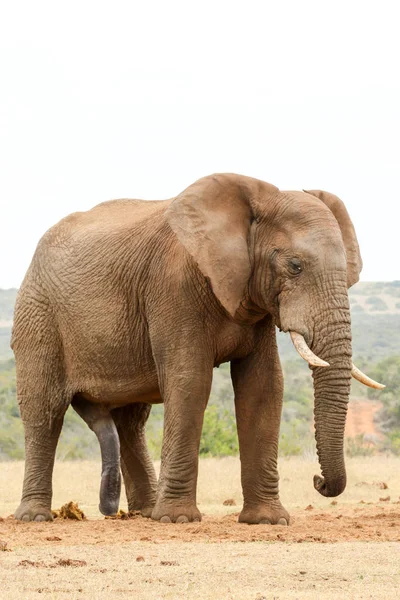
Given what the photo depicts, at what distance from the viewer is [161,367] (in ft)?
39.3

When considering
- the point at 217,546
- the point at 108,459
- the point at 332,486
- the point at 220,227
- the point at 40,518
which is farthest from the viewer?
the point at 40,518

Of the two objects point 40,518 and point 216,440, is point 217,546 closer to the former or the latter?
point 40,518

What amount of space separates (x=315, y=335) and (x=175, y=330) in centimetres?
142

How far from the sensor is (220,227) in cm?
1159

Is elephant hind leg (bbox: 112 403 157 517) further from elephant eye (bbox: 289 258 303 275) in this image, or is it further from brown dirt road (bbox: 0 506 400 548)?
elephant eye (bbox: 289 258 303 275)

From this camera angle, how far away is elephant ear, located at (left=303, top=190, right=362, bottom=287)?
12289 mm

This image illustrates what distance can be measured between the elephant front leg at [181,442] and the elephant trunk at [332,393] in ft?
4.12

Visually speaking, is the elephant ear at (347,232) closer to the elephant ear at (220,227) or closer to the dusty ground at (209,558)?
the elephant ear at (220,227)

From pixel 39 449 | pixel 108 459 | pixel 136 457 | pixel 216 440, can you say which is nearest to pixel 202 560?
pixel 108 459

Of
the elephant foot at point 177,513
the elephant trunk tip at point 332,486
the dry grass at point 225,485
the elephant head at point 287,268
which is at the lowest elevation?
the dry grass at point 225,485

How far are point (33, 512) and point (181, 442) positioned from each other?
7.16ft

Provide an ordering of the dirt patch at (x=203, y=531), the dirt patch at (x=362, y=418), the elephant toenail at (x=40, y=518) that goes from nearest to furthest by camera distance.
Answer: the dirt patch at (x=203, y=531) < the elephant toenail at (x=40, y=518) < the dirt patch at (x=362, y=418)

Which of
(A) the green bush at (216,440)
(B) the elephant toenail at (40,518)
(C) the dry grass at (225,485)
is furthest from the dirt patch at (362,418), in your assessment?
(B) the elephant toenail at (40,518)

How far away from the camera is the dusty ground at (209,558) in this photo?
8.39 metres
